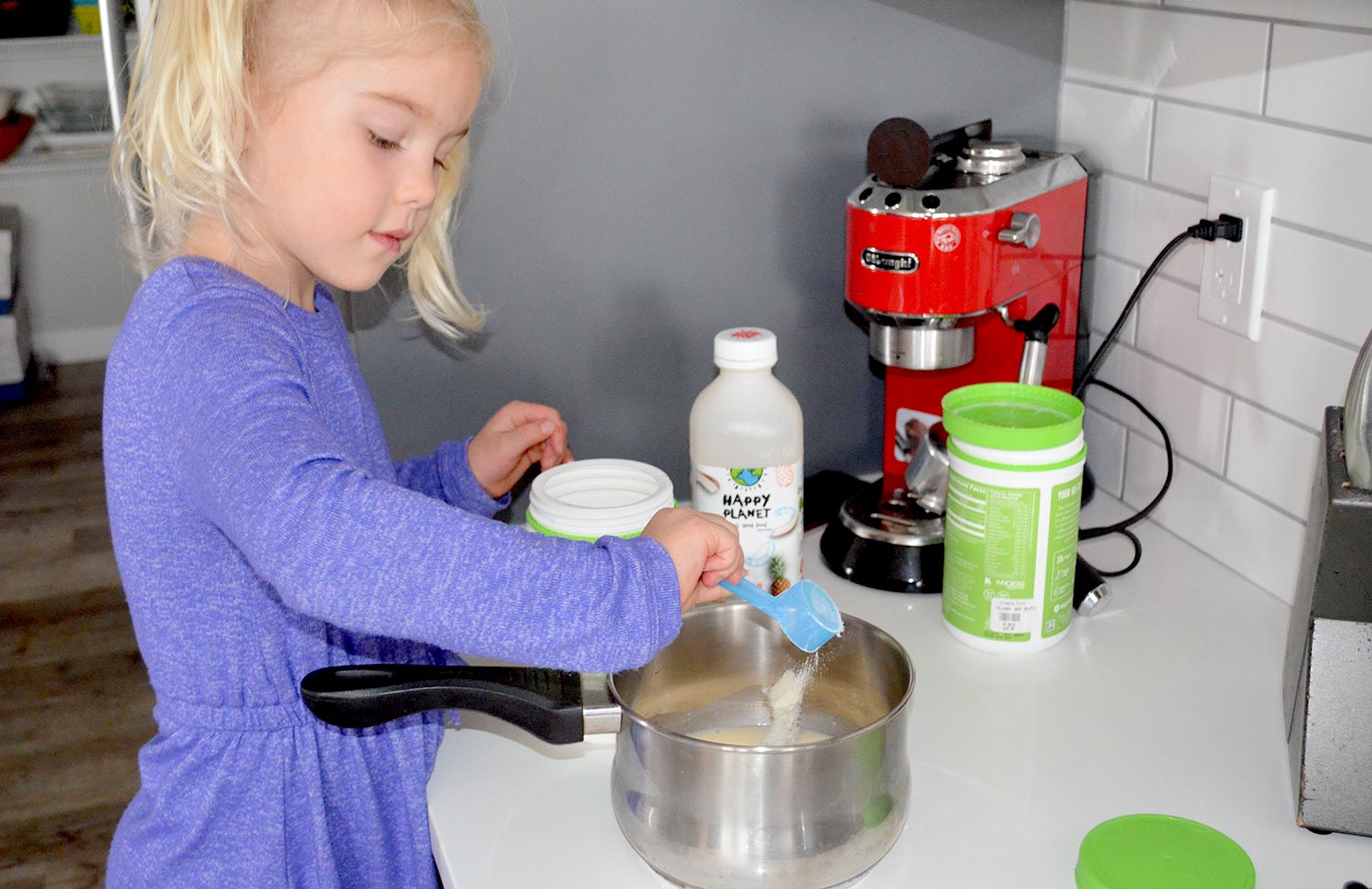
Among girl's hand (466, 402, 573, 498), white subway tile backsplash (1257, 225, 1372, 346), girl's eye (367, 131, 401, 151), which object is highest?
girl's eye (367, 131, 401, 151)

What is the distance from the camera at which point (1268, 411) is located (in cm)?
109

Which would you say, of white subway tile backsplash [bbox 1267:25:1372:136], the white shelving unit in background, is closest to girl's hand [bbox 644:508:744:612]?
white subway tile backsplash [bbox 1267:25:1372:136]

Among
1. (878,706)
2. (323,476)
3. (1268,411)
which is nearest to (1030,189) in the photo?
(1268,411)

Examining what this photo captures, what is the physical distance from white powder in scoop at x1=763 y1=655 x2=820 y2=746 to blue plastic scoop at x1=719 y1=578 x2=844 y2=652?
6 cm

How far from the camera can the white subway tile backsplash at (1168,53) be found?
1.06 m

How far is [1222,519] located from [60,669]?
232 centimetres

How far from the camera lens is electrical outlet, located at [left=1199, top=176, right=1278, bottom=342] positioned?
3.47ft

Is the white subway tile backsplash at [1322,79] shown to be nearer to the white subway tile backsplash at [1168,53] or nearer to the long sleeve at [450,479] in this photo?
the white subway tile backsplash at [1168,53]

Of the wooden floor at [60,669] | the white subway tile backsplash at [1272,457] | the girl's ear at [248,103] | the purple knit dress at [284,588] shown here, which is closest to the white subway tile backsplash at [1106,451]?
the white subway tile backsplash at [1272,457]

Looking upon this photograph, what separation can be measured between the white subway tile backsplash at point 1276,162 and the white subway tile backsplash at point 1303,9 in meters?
0.08

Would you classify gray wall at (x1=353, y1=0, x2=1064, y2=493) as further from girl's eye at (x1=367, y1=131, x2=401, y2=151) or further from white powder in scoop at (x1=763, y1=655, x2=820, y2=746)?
white powder in scoop at (x1=763, y1=655, x2=820, y2=746)

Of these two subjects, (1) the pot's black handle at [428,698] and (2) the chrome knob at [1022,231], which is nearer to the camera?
(1) the pot's black handle at [428,698]

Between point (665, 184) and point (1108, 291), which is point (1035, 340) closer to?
point (1108, 291)

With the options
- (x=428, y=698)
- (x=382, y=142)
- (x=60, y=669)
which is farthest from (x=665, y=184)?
(x=60, y=669)
